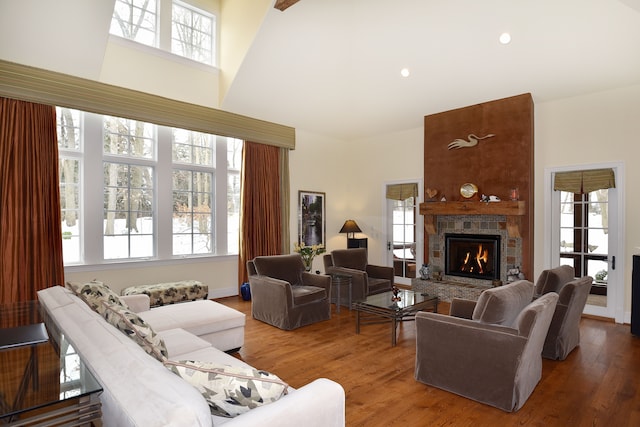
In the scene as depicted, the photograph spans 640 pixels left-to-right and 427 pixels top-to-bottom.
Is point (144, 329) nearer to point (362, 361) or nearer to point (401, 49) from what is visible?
point (362, 361)

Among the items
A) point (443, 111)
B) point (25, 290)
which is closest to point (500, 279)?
point (443, 111)

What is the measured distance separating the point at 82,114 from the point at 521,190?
6331mm

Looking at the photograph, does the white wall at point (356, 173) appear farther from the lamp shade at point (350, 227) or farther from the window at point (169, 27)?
the window at point (169, 27)

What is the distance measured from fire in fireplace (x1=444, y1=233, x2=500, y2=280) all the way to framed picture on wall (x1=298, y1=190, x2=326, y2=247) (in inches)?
99.8

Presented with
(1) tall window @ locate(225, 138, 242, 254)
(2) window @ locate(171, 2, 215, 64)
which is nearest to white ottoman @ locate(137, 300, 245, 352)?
(1) tall window @ locate(225, 138, 242, 254)

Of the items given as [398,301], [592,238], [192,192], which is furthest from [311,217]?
[592,238]

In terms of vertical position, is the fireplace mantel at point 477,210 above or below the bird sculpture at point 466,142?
below

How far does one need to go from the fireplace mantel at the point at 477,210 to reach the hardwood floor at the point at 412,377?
1608mm

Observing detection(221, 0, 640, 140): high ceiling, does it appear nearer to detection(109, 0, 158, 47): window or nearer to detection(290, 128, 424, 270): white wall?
detection(290, 128, 424, 270): white wall

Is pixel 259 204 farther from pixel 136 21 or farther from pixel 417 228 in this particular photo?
pixel 136 21

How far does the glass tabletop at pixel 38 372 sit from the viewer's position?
1360 millimetres

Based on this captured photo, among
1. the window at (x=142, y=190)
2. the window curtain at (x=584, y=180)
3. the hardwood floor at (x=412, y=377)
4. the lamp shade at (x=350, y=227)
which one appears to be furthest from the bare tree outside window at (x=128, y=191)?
the window curtain at (x=584, y=180)

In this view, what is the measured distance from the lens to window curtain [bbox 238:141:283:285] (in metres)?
6.23

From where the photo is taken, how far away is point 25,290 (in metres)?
4.23
